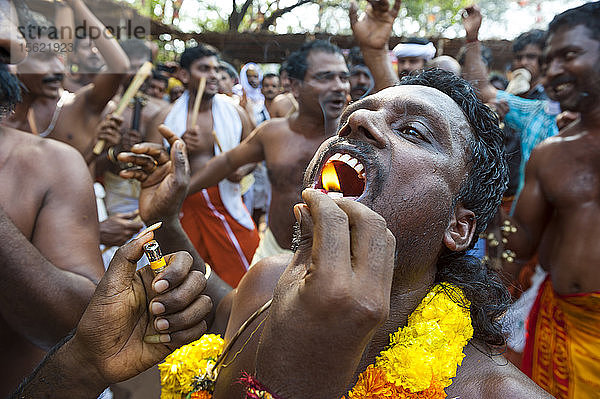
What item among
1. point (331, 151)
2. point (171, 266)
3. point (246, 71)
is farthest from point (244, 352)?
point (246, 71)

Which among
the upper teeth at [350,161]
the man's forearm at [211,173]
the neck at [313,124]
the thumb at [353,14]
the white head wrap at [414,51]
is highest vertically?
the thumb at [353,14]

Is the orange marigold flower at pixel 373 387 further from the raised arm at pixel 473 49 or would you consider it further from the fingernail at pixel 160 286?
the raised arm at pixel 473 49

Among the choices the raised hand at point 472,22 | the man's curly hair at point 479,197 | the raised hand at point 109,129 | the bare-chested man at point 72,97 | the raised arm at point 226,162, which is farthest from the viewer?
the raised hand at point 109,129

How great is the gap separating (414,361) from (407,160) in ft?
2.23

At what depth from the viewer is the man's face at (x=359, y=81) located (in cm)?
541

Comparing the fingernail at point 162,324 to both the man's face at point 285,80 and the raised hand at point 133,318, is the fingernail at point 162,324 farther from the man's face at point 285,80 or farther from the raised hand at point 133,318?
the man's face at point 285,80

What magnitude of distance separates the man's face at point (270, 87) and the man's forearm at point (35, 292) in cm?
872

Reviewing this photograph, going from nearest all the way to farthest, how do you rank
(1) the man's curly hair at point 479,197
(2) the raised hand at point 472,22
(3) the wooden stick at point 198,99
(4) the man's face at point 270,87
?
1. (1) the man's curly hair at point 479,197
2. (2) the raised hand at point 472,22
3. (3) the wooden stick at point 198,99
4. (4) the man's face at point 270,87

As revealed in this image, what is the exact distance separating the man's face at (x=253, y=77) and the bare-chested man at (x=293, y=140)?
4.94m

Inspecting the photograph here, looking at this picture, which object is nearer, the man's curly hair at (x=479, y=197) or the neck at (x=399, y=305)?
the neck at (x=399, y=305)

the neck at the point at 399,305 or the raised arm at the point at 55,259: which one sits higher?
the neck at the point at 399,305

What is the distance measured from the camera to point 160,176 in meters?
2.45

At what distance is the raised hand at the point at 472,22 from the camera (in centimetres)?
381

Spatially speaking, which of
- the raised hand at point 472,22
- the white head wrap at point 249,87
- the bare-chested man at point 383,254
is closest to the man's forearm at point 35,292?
the bare-chested man at point 383,254
